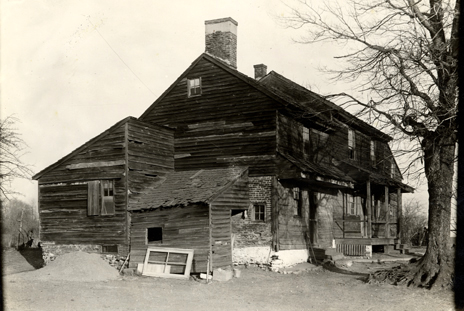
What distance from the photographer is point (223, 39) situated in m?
25.5

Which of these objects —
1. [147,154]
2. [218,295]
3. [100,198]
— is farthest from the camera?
[147,154]

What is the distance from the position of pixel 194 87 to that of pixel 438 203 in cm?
1315

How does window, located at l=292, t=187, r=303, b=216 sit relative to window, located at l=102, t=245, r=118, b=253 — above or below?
above

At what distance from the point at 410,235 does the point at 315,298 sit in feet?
94.7

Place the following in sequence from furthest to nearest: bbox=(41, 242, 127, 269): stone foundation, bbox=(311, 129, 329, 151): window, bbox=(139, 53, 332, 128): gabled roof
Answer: bbox=(311, 129, 329, 151): window < bbox=(139, 53, 332, 128): gabled roof < bbox=(41, 242, 127, 269): stone foundation

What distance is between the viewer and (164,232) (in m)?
19.9

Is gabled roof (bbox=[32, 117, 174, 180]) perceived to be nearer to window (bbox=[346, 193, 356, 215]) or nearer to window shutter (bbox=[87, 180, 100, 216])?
window shutter (bbox=[87, 180, 100, 216])

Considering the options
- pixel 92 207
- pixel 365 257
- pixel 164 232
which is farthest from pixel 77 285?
pixel 365 257

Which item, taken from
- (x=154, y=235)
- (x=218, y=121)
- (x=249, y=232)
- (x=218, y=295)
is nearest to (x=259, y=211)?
(x=249, y=232)

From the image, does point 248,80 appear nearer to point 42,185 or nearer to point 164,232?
point 164,232

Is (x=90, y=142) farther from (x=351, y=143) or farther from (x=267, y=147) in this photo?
(x=351, y=143)

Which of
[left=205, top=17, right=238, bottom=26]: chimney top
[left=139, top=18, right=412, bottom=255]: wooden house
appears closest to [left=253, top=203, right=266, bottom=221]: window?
[left=139, top=18, right=412, bottom=255]: wooden house

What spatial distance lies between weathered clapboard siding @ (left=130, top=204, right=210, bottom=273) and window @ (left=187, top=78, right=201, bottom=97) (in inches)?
276

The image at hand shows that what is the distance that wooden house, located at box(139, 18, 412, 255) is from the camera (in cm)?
2188
